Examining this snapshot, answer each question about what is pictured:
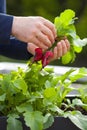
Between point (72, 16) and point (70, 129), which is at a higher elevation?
point (72, 16)

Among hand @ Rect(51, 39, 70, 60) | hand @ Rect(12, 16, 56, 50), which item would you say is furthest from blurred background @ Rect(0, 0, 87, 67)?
hand @ Rect(12, 16, 56, 50)

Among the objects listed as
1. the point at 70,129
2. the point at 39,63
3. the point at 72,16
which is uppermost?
the point at 72,16

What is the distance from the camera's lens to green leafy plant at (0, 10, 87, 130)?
3.29 feet

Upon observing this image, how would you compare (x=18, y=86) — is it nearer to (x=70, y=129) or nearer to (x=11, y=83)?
(x=11, y=83)

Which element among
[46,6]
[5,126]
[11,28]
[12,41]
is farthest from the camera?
[46,6]

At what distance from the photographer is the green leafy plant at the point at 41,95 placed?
3.29 ft

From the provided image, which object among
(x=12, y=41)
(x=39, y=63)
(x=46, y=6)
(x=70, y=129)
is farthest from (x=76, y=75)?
(x=46, y=6)

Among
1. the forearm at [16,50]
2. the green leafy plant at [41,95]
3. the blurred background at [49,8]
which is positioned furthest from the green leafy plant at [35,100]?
the blurred background at [49,8]

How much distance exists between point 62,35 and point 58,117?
0.71 feet

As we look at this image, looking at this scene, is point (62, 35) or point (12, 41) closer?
point (62, 35)

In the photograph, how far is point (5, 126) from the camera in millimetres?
997

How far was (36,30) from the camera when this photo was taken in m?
1.08

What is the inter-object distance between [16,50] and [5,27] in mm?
377

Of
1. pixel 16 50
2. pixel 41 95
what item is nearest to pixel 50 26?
pixel 41 95
